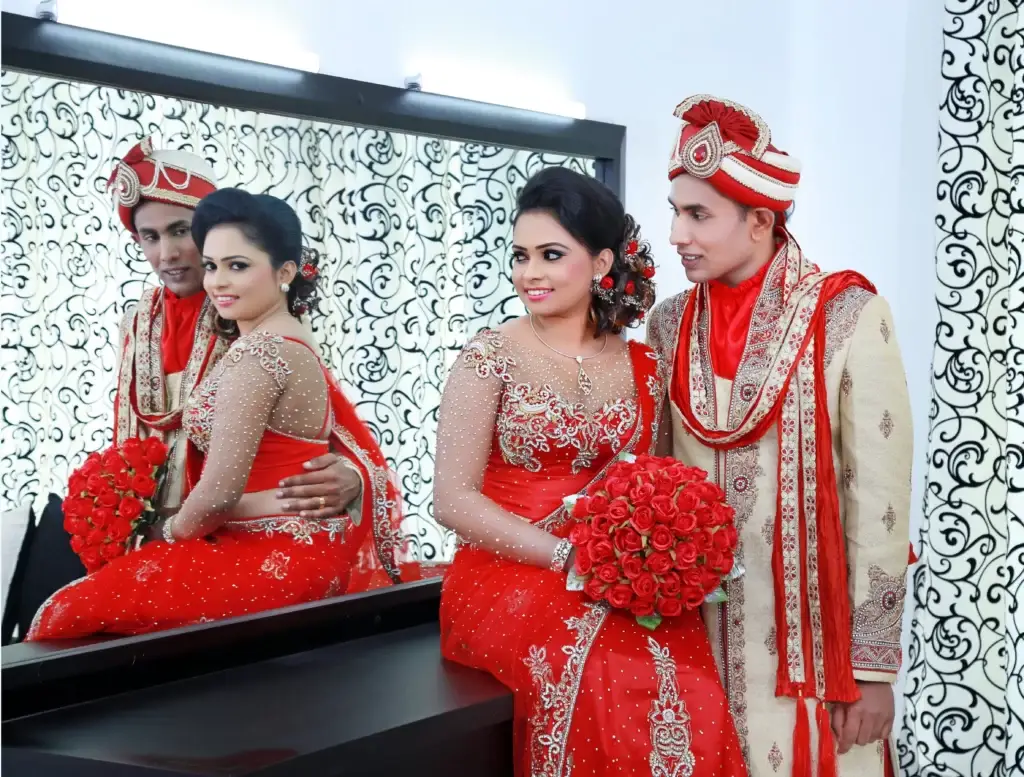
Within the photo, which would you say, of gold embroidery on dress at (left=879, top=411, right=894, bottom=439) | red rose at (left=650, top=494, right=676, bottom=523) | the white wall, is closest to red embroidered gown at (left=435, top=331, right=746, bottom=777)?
red rose at (left=650, top=494, right=676, bottom=523)

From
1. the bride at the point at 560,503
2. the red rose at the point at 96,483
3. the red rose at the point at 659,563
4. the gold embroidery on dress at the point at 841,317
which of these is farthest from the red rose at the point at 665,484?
the red rose at the point at 96,483

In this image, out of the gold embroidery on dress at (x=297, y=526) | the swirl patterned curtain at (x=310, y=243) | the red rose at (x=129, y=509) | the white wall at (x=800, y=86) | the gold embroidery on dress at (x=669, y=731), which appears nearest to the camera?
the gold embroidery on dress at (x=669, y=731)

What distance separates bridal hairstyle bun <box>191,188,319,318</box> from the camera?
2154mm

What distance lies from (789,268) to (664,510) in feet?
1.90

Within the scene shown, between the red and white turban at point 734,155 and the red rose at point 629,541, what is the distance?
26.7 inches

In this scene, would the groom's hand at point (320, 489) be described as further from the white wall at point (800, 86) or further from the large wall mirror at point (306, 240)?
the white wall at point (800, 86)

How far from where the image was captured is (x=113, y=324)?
206 cm

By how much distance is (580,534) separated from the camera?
1923 mm

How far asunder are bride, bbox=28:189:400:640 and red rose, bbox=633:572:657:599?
768 millimetres

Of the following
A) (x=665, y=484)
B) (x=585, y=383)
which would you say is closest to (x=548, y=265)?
(x=585, y=383)

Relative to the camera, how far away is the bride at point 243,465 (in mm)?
2129

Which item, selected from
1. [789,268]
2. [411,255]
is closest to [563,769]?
[789,268]

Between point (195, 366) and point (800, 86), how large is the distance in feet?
8.11

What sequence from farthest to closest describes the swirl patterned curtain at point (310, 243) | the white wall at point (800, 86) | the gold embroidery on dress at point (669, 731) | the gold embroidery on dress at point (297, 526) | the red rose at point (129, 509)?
the white wall at point (800, 86), the gold embroidery on dress at point (297, 526), the red rose at point (129, 509), the swirl patterned curtain at point (310, 243), the gold embroidery on dress at point (669, 731)
